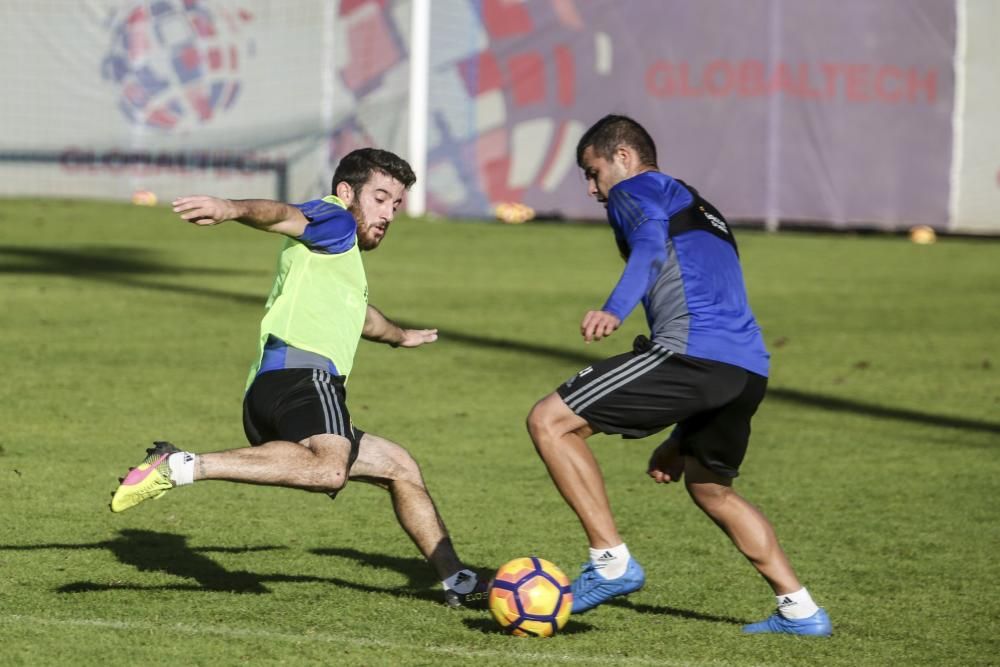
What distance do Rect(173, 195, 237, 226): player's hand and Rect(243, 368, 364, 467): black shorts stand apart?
2.65 feet

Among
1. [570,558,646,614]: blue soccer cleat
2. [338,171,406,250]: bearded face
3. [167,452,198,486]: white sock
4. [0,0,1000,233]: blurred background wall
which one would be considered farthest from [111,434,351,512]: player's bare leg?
[0,0,1000,233]: blurred background wall

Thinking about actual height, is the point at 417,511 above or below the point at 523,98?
above

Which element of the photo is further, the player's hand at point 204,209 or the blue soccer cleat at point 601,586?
the blue soccer cleat at point 601,586

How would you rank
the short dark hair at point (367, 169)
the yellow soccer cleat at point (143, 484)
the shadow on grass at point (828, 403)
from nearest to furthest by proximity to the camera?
the yellow soccer cleat at point (143, 484), the short dark hair at point (367, 169), the shadow on grass at point (828, 403)

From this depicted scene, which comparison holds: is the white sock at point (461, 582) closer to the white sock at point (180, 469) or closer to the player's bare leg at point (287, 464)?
the player's bare leg at point (287, 464)

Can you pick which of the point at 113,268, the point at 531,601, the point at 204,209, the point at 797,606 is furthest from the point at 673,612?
the point at 113,268

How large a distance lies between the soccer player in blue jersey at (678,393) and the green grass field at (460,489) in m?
0.27

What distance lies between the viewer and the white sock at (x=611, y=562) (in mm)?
5965

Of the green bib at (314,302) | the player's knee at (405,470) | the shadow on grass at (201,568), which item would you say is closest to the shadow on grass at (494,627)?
the shadow on grass at (201,568)

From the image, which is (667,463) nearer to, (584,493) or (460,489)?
(584,493)

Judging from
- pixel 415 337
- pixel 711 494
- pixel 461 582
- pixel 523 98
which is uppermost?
pixel 415 337

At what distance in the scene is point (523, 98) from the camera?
24797 mm

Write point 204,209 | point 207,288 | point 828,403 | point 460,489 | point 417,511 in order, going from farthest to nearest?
point 207,288, point 828,403, point 460,489, point 417,511, point 204,209

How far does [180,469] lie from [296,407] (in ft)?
2.01
